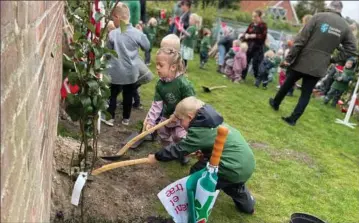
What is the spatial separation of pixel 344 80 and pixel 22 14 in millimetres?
9701

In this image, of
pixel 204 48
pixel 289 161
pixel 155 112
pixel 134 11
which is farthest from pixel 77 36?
pixel 204 48

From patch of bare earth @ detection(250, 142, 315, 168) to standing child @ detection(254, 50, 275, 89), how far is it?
15.8ft

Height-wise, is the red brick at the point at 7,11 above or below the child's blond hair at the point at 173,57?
above

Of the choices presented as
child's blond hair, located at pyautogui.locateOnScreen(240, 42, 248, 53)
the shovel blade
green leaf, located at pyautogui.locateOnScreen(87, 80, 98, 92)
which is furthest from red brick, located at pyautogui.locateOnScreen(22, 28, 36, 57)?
child's blond hair, located at pyautogui.locateOnScreen(240, 42, 248, 53)

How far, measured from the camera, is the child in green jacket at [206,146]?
3.26 metres

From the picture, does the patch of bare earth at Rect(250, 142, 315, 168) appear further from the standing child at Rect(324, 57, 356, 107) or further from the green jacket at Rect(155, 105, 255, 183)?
the standing child at Rect(324, 57, 356, 107)

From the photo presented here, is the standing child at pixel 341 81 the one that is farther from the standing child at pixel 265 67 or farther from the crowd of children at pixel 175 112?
the crowd of children at pixel 175 112

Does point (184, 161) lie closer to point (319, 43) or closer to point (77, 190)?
point (77, 190)

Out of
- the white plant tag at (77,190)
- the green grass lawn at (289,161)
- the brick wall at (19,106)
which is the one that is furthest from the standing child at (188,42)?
the brick wall at (19,106)

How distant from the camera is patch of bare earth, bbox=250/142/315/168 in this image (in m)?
5.51

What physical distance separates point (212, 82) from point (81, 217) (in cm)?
721

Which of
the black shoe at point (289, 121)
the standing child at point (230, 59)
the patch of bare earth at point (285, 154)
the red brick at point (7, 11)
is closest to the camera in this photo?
the red brick at point (7, 11)

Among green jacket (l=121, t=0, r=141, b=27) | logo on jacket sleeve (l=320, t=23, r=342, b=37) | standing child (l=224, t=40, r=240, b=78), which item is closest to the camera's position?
logo on jacket sleeve (l=320, t=23, r=342, b=37)

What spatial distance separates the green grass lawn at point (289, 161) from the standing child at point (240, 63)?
2.97 ft
